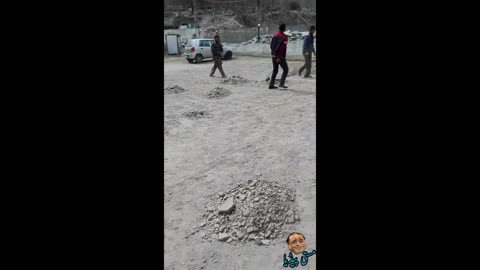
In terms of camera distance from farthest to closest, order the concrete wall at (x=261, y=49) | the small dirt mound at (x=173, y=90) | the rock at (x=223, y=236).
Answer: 1. the concrete wall at (x=261, y=49)
2. the small dirt mound at (x=173, y=90)
3. the rock at (x=223, y=236)

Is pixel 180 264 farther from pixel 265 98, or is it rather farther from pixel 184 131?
pixel 265 98

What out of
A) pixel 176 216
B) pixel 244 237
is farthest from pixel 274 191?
pixel 176 216

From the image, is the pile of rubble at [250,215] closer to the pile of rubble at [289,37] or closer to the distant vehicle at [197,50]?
the distant vehicle at [197,50]

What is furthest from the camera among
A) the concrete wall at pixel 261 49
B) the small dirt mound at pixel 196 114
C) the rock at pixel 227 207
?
the concrete wall at pixel 261 49

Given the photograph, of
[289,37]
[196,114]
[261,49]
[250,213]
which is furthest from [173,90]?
[289,37]

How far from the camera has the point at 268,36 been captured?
2553cm

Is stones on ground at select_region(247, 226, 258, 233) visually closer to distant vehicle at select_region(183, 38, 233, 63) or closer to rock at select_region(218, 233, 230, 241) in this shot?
rock at select_region(218, 233, 230, 241)

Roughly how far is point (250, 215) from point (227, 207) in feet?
0.87

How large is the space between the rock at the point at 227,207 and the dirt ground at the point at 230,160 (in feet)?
0.81

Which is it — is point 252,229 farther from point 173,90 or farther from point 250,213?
point 173,90

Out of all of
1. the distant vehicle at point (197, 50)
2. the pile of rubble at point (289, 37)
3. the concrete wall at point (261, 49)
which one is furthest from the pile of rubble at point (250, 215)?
the pile of rubble at point (289, 37)

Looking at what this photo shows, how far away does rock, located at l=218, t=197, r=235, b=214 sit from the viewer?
9.71 ft

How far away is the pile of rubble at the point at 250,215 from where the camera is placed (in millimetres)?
2723

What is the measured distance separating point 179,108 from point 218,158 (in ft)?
10.6
